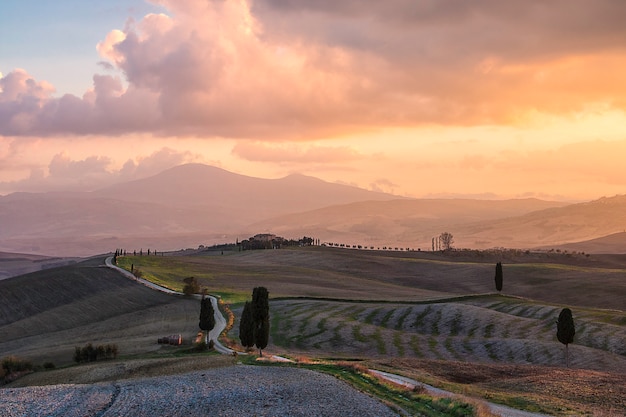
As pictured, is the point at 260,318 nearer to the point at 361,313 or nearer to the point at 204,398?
the point at 204,398

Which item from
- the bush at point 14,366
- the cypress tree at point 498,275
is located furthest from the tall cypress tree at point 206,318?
the cypress tree at point 498,275

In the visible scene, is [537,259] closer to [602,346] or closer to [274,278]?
[274,278]

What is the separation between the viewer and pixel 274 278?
137 metres

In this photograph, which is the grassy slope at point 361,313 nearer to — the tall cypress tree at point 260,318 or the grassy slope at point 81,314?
the grassy slope at point 81,314

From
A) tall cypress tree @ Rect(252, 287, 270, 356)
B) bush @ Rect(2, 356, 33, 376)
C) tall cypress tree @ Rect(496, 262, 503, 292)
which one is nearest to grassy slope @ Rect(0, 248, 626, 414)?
bush @ Rect(2, 356, 33, 376)

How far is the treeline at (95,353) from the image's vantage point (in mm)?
60072

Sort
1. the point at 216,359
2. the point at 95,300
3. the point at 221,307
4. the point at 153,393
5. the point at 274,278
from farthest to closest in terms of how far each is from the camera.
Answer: the point at 274,278 → the point at 95,300 → the point at 221,307 → the point at 216,359 → the point at 153,393

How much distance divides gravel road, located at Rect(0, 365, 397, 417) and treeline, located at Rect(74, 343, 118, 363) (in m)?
22.2

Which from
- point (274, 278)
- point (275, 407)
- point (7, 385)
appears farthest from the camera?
point (274, 278)

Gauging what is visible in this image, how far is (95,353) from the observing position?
60.4m

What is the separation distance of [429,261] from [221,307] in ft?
294

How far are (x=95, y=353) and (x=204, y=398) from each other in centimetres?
3055

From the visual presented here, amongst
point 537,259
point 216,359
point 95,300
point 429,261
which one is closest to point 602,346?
point 216,359

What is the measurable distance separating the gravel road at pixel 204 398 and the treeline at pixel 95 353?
22195 millimetres
